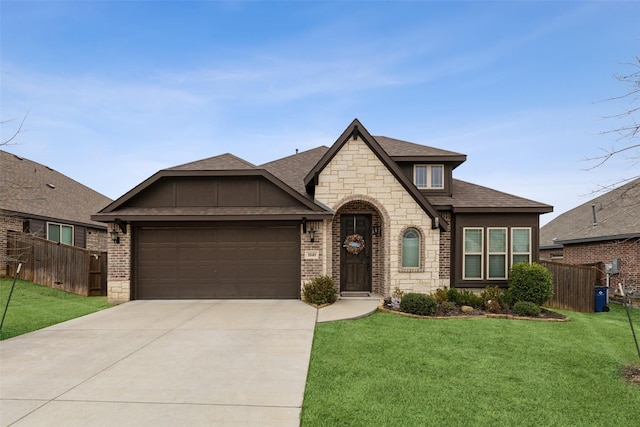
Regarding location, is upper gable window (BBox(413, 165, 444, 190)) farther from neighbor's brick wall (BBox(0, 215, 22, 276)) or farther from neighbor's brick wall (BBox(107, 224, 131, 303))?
neighbor's brick wall (BBox(0, 215, 22, 276))

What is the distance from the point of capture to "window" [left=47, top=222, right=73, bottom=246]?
16.5 m

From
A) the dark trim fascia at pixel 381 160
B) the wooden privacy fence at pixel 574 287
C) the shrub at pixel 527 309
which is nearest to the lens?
the shrub at pixel 527 309

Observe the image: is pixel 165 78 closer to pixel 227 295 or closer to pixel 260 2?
pixel 260 2

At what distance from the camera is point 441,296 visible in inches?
422

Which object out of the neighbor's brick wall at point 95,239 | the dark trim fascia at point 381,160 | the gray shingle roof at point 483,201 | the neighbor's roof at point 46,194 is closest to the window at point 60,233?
the neighbor's roof at point 46,194

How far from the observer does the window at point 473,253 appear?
11953 millimetres

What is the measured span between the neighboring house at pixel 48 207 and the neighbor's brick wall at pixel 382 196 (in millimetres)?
12354

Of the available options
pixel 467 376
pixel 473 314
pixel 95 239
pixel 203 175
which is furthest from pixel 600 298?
pixel 95 239

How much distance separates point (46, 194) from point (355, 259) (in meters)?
17.7

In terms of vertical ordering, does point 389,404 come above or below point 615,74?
below

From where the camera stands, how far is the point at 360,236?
12422 millimetres

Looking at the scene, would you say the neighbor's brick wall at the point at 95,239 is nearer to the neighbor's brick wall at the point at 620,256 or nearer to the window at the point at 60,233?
the window at the point at 60,233

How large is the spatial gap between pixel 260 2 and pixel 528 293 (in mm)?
13735

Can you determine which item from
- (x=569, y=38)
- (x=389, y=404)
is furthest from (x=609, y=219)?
(x=389, y=404)
